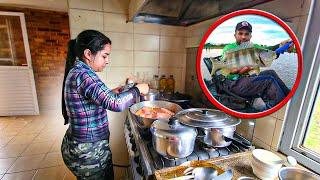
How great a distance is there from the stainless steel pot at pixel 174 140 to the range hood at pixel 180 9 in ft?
2.35

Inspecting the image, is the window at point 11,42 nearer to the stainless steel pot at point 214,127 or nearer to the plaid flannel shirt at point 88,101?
the plaid flannel shirt at point 88,101

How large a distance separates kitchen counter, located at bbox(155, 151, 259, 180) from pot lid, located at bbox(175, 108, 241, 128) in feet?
0.48

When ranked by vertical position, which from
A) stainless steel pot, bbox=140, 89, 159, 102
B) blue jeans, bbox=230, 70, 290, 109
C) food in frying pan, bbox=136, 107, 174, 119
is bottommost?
food in frying pan, bbox=136, 107, 174, 119

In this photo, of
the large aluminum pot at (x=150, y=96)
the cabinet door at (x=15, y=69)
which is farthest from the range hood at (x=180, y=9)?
the cabinet door at (x=15, y=69)

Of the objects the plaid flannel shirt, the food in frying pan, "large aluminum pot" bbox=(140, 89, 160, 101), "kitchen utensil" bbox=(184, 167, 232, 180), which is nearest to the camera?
"kitchen utensil" bbox=(184, 167, 232, 180)

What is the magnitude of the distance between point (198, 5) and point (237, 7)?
37 cm

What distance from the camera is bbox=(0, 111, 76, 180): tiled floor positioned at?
6.11 ft

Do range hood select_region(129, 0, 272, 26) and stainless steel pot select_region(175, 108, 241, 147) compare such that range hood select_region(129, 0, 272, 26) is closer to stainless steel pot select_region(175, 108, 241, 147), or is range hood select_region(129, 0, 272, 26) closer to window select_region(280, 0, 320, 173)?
window select_region(280, 0, 320, 173)

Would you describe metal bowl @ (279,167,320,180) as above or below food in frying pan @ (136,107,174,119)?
below

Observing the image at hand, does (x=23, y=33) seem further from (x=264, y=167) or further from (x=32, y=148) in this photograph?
(x=264, y=167)

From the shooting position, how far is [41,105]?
3824 millimetres

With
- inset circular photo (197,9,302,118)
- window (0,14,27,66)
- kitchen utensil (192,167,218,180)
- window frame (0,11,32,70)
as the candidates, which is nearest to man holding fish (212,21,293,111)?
inset circular photo (197,9,302,118)

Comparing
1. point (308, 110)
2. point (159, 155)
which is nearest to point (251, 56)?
point (308, 110)

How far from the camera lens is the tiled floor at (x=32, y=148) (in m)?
1.86
